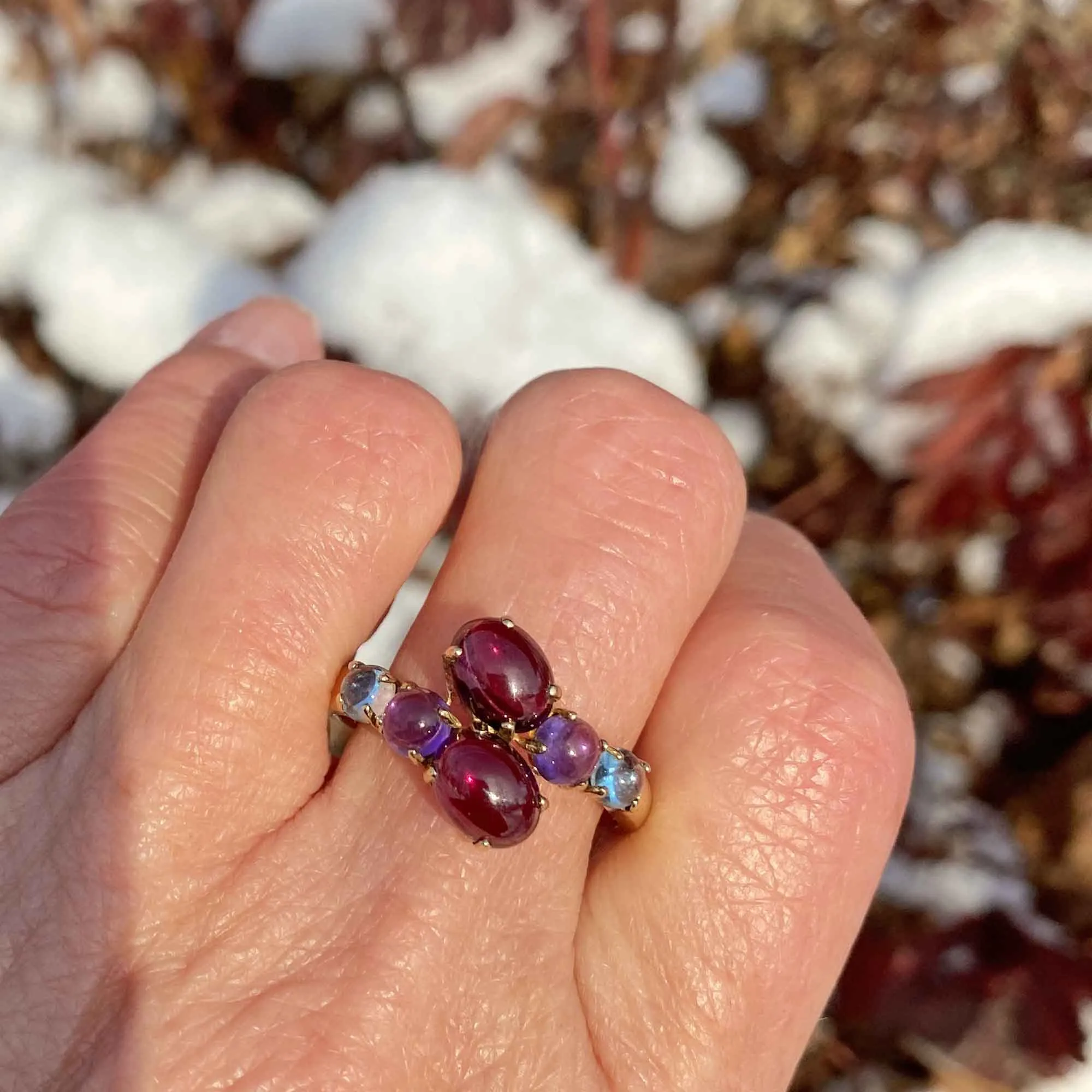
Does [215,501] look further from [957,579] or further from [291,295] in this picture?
[957,579]

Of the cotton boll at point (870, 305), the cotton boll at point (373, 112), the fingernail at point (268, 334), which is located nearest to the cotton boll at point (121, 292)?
the cotton boll at point (373, 112)

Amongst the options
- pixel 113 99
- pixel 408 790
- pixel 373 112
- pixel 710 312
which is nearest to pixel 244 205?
pixel 373 112

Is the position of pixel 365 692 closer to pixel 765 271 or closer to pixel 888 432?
pixel 888 432

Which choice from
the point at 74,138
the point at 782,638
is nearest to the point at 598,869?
the point at 782,638

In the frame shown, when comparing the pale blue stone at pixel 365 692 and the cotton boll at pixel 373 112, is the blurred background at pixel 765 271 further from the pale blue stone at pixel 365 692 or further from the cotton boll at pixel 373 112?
the pale blue stone at pixel 365 692

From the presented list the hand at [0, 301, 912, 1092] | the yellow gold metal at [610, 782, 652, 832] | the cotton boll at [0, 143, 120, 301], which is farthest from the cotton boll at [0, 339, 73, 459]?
the yellow gold metal at [610, 782, 652, 832]

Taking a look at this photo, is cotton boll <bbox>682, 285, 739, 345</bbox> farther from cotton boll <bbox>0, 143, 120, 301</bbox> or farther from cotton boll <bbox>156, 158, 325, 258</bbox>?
cotton boll <bbox>0, 143, 120, 301</bbox>
